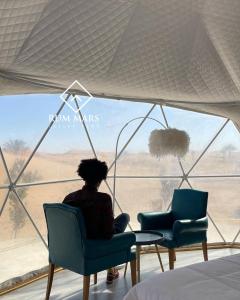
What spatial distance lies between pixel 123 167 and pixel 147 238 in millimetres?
5137

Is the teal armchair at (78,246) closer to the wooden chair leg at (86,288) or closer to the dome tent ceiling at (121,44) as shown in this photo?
the wooden chair leg at (86,288)

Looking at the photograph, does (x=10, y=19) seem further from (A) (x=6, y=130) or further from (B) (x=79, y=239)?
(A) (x=6, y=130)

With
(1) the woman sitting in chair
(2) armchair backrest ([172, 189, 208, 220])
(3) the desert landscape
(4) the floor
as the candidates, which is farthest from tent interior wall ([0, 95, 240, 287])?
(1) the woman sitting in chair

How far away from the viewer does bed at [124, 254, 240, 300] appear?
237 centimetres

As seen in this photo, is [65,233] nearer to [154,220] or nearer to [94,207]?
[94,207]

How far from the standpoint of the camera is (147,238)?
4820mm

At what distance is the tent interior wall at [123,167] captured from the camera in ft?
24.8

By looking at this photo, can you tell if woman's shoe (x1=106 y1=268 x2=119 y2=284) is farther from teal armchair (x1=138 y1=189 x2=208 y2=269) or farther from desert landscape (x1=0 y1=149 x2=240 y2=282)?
desert landscape (x1=0 y1=149 x2=240 y2=282)

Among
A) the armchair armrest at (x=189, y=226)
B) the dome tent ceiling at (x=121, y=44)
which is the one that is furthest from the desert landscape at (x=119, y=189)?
the dome tent ceiling at (x=121, y=44)

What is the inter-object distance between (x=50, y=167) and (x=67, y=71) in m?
5.15

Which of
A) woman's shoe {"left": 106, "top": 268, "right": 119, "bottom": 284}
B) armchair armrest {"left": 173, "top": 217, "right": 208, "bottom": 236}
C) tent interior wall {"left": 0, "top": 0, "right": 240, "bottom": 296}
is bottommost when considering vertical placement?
woman's shoe {"left": 106, "top": 268, "right": 119, "bottom": 284}

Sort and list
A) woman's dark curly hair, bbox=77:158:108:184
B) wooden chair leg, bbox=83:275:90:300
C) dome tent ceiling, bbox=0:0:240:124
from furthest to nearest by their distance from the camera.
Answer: woman's dark curly hair, bbox=77:158:108:184
wooden chair leg, bbox=83:275:90:300
dome tent ceiling, bbox=0:0:240:124

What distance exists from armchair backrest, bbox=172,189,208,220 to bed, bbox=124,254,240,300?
271cm

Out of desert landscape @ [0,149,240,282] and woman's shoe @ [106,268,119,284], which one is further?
desert landscape @ [0,149,240,282]
